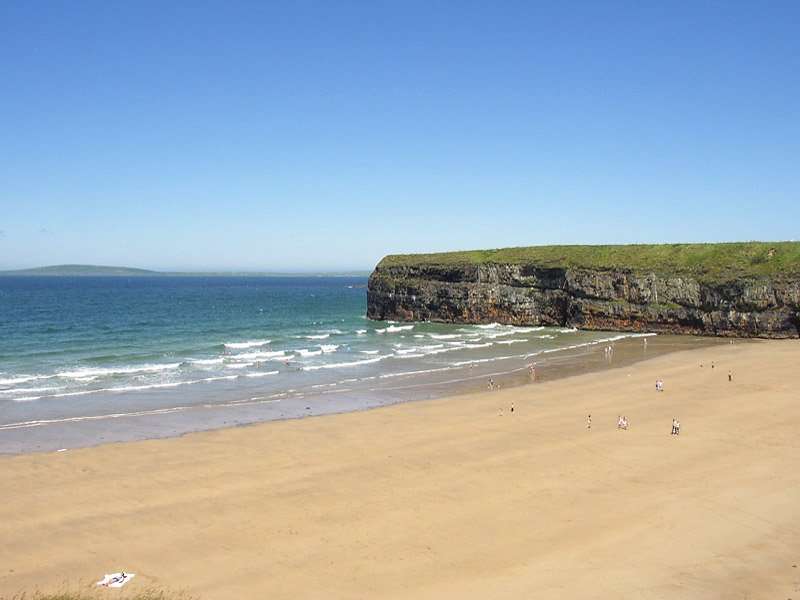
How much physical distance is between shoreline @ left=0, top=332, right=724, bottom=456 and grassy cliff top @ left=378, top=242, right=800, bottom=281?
1851 cm

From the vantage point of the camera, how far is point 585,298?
68.2 metres

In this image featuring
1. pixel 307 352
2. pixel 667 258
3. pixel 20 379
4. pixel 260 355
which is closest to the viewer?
pixel 20 379

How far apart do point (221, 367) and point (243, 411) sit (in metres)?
14.4

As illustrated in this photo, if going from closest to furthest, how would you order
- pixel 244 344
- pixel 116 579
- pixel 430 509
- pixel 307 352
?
pixel 116 579
pixel 430 509
pixel 307 352
pixel 244 344

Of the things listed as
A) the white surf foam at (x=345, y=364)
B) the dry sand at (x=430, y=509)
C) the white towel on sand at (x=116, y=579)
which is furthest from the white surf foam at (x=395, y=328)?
the white towel on sand at (x=116, y=579)

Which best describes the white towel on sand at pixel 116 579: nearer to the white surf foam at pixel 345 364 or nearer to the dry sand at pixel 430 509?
the dry sand at pixel 430 509

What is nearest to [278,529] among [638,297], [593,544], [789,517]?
[593,544]

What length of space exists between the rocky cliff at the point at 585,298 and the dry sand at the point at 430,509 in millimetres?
31607

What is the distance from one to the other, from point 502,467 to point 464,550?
6530 millimetres

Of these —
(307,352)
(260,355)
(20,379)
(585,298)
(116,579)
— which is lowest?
(116,579)

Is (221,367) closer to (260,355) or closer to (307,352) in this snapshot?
(260,355)

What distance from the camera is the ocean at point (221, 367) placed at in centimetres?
3052

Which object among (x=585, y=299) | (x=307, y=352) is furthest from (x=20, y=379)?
(x=585, y=299)

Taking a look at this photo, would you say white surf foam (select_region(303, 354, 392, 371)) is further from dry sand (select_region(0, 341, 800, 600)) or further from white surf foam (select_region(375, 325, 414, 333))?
white surf foam (select_region(375, 325, 414, 333))
